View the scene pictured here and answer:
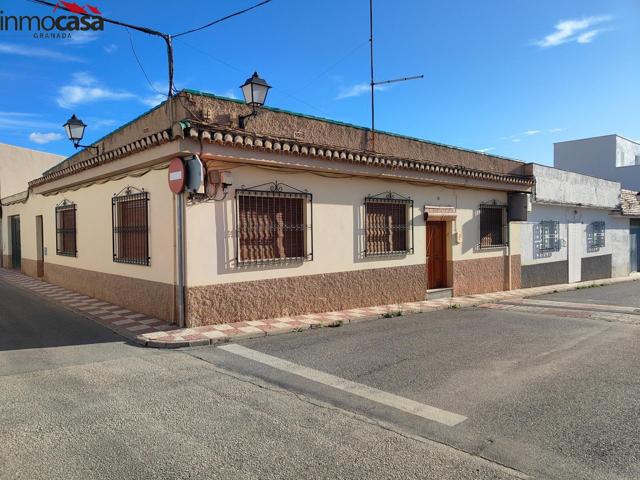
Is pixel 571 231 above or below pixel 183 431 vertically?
above

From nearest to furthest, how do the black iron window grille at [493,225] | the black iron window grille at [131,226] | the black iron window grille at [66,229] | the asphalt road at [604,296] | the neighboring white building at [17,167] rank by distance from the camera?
the black iron window grille at [131,226] < the black iron window grille at [66,229] < the asphalt road at [604,296] < the black iron window grille at [493,225] < the neighboring white building at [17,167]

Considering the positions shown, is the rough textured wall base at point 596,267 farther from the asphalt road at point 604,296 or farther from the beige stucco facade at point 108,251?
the beige stucco facade at point 108,251

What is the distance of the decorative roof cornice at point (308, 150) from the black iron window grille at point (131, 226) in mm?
2321

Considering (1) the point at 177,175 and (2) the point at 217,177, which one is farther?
(2) the point at 217,177

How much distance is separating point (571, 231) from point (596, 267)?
3.38 meters

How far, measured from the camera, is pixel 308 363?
231 inches

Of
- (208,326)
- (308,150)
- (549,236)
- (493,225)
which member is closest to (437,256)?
(493,225)

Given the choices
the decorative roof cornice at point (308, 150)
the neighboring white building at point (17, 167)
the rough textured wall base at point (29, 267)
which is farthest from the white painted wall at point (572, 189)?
the neighboring white building at point (17, 167)

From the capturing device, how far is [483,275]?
13.5 meters

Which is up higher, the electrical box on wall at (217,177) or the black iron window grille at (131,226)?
the electrical box on wall at (217,177)

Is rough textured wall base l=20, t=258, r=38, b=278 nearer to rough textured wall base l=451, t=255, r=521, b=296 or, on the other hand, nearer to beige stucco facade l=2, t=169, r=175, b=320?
beige stucco facade l=2, t=169, r=175, b=320

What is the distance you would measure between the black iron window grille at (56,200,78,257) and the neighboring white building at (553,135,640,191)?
33.7 metres

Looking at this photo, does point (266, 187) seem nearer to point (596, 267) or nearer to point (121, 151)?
point (121, 151)

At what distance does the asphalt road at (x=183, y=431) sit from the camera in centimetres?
310
